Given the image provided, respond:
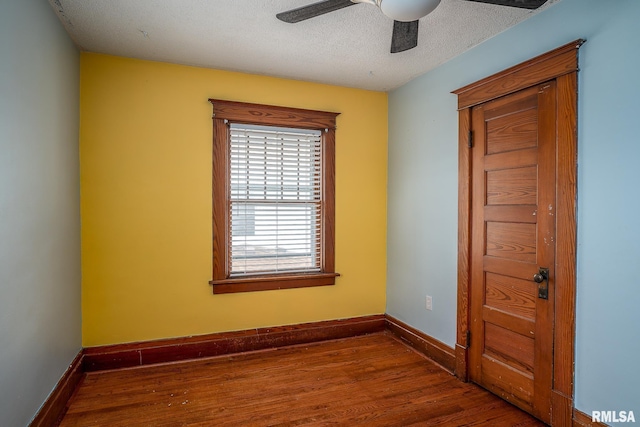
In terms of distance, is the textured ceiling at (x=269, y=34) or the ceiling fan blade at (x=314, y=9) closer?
the ceiling fan blade at (x=314, y=9)

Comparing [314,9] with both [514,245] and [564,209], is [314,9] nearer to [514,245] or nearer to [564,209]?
[564,209]

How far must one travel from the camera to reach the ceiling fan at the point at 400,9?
160 cm

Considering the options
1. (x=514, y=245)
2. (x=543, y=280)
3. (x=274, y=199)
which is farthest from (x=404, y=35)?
(x=274, y=199)

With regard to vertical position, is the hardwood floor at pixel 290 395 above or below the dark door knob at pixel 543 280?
below

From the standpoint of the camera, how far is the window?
3.29 meters

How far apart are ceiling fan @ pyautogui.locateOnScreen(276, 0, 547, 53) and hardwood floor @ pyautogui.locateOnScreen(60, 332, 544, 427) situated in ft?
7.69

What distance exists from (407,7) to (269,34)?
128 cm

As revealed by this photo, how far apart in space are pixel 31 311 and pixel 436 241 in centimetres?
291

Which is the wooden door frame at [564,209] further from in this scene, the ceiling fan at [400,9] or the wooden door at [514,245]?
the ceiling fan at [400,9]

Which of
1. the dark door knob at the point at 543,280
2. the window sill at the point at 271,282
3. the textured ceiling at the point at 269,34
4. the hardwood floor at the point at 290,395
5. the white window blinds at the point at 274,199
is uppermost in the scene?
the textured ceiling at the point at 269,34

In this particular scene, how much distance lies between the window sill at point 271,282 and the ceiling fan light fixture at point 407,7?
250cm

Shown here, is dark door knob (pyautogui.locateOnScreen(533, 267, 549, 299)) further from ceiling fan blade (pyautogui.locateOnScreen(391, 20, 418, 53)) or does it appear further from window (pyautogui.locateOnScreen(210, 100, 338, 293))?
window (pyautogui.locateOnScreen(210, 100, 338, 293))

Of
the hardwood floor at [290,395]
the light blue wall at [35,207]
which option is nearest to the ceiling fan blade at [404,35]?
the light blue wall at [35,207]

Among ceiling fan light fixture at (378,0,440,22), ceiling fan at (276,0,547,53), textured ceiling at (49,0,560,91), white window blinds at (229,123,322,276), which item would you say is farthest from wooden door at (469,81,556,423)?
white window blinds at (229,123,322,276)
